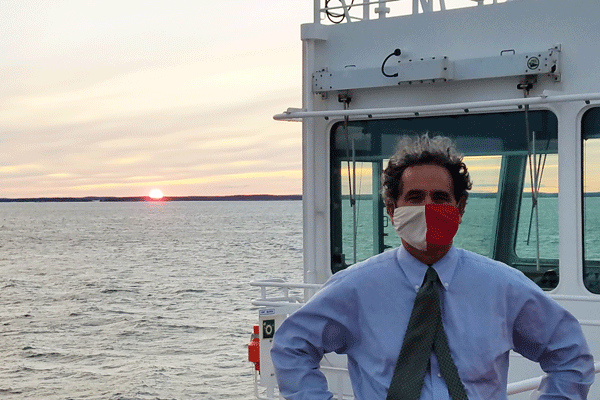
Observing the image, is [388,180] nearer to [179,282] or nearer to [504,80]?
[504,80]

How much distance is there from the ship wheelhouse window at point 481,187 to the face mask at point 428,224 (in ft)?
13.2

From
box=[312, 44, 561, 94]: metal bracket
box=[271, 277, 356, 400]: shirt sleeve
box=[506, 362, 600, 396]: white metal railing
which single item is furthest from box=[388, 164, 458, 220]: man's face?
box=[312, 44, 561, 94]: metal bracket

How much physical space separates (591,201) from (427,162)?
4.09 m

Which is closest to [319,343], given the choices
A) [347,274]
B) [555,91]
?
[347,274]

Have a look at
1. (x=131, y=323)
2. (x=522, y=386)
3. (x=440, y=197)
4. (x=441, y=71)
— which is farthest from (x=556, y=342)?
(x=131, y=323)

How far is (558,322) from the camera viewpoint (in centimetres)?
233

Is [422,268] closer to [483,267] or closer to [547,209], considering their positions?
[483,267]

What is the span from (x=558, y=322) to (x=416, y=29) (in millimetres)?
4602

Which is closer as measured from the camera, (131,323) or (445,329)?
(445,329)

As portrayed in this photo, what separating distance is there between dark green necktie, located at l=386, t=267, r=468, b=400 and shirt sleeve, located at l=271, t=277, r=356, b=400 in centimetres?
17

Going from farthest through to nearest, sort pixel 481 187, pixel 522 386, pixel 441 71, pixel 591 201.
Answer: pixel 481 187 < pixel 441 71 < pixel 591 201 < pixel 522 386

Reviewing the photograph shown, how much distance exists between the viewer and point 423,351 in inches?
87.6

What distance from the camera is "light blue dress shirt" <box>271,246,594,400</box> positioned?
2248mm

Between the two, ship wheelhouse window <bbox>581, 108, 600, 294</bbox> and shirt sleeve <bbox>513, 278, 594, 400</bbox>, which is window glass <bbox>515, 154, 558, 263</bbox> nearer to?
ship wheelhouse window <bbox>581, 108, 600, 294</bbox>
